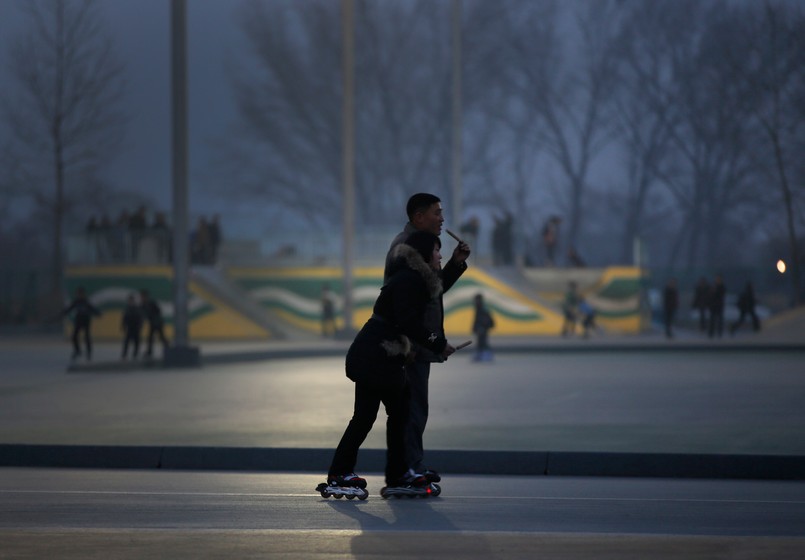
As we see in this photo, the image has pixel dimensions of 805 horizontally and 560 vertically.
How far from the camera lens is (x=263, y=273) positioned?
147 feet

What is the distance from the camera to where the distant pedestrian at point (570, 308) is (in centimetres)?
4284

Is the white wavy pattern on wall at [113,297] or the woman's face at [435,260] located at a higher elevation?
the woman's face at [435,260]

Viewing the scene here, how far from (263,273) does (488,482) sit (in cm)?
3462

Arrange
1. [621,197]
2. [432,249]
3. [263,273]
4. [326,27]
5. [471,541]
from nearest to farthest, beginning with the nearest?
1. [471,541]
2. [432,249]
3. [263,273]
4. [326,27]
5. [621,197]

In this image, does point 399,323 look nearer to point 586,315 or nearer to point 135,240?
point 586,315

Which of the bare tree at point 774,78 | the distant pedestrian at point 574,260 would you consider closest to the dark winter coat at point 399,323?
the distant pedestrian at point 574,260

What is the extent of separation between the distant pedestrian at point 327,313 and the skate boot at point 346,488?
33908 mm

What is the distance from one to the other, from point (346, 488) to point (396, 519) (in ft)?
2.70

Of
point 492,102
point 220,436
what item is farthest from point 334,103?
point 220,436

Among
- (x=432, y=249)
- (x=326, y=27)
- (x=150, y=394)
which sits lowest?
(x=150, y=394)

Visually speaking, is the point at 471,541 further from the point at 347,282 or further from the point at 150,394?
the point at 347,282

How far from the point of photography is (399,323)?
9016 mm

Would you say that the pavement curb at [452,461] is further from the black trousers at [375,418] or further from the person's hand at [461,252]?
the person's hand at [461,252]

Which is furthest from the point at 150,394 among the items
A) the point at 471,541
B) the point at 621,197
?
the point at 621,197
